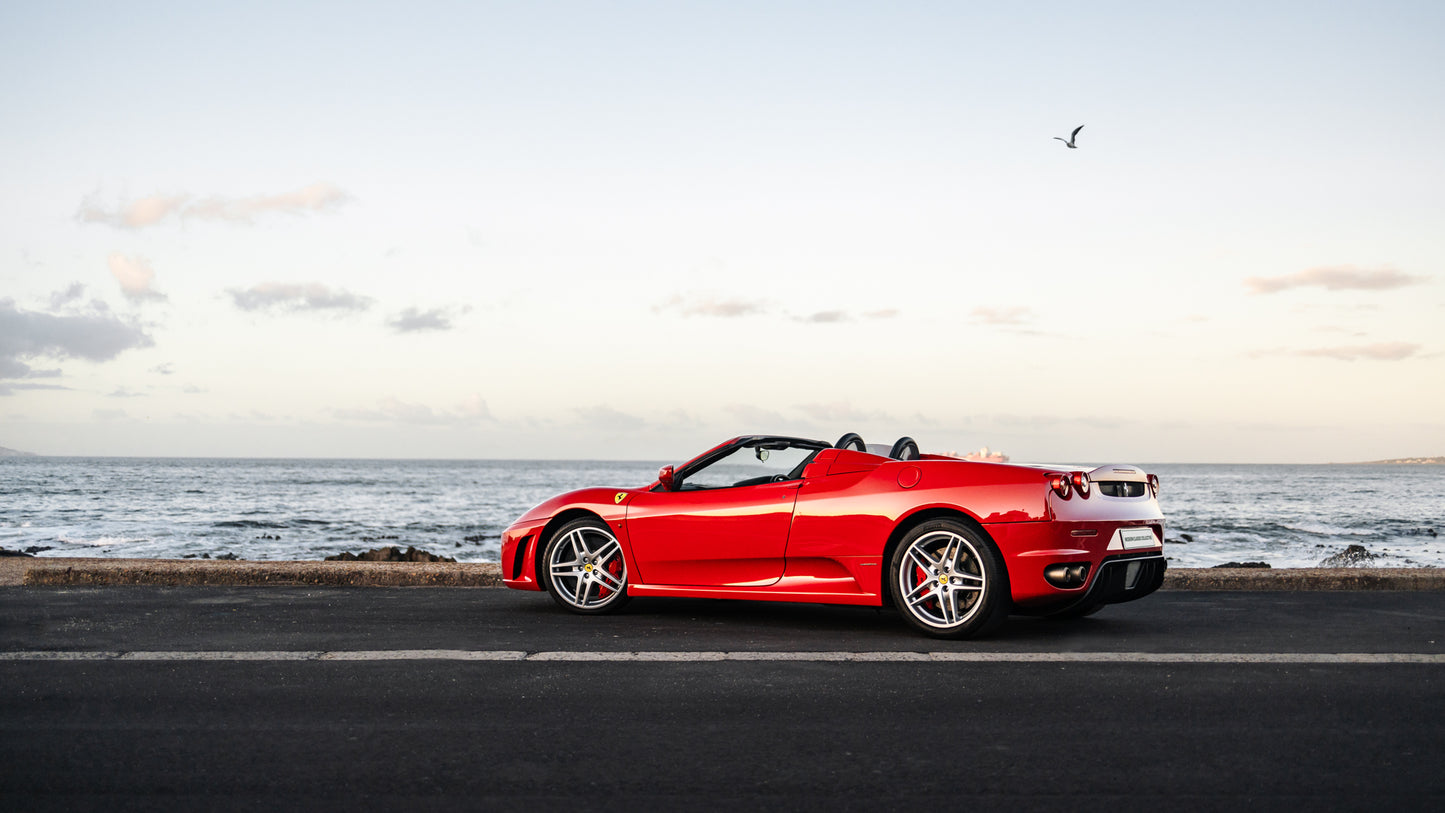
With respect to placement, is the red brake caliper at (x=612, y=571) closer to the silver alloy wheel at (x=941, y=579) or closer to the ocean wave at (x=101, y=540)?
the silver alloy wheel at (x=941, y=579)

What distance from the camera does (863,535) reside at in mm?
6930

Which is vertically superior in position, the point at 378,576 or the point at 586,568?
the point at 586,568

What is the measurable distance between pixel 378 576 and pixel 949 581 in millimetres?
5280

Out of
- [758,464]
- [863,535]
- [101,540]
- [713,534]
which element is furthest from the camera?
[101,540]

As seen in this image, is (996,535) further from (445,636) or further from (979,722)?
(445,636)

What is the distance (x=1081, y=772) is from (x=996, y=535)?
9.96 feet

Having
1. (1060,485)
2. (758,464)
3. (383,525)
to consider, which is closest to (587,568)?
(758,464)

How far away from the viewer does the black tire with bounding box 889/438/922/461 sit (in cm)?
731

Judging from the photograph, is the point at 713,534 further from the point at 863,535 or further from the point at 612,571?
the point at 863,535

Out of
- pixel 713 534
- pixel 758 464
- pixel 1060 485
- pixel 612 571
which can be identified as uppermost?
pixel 758 464

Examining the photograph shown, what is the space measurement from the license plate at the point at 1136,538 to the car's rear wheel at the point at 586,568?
3.24m

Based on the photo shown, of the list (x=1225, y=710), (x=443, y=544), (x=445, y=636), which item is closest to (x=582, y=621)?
(x=445, y=636)

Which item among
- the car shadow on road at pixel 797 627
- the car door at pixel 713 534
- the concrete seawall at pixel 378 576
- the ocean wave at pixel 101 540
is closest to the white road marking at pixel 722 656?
the car shadow on road at pixel 797 627

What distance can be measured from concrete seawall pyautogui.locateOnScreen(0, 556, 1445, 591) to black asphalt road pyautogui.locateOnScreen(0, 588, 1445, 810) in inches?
88.1
